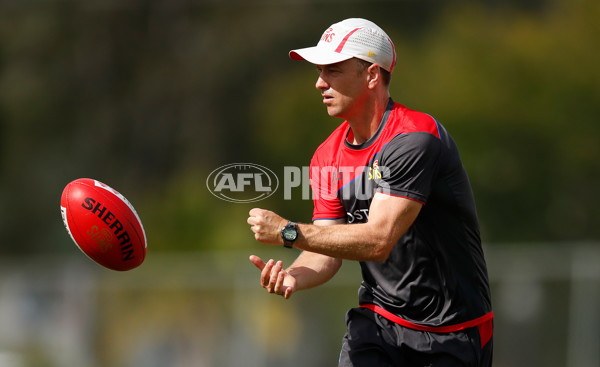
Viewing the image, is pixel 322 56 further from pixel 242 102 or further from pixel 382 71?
pixel 242 102

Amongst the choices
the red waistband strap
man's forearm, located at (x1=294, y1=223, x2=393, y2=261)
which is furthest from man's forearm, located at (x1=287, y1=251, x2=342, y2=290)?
man's forearm, located at (x1=294, y1=223, x2=393, y2=261)

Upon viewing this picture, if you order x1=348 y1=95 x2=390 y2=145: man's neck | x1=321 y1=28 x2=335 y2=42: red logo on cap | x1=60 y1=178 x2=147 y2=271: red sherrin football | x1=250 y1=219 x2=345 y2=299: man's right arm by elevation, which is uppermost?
x1=321 y1=28 x2=335 y2=42: red logo on cap

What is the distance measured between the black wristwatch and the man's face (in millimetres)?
892

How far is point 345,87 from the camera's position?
18.6ft

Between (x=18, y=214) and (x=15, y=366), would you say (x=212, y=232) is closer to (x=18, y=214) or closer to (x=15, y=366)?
(x=18, y=214)

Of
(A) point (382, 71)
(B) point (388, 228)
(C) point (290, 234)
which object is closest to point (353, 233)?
(B) point (388, 228)

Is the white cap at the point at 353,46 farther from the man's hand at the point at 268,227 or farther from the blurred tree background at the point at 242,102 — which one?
the blurred tree background at the point at 242,102

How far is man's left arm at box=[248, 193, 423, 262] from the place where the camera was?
5051 mm

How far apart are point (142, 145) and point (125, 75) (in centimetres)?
209

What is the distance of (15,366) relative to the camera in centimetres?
1280

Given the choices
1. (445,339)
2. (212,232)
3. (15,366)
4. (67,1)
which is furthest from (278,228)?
(67,1)

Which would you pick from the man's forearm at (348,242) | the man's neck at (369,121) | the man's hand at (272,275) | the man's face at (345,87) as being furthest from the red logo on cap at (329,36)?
the man's hand at (272,275)

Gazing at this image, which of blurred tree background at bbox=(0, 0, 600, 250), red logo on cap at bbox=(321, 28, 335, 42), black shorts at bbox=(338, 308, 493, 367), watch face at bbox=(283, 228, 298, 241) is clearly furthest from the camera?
blurred tree background at bbox=(0, 0, 600, 250)

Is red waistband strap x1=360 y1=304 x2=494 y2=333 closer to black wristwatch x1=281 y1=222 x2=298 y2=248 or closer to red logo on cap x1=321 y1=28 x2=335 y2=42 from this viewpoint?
black wristwatch x1=281 y1=222 x2=298 y2=248
